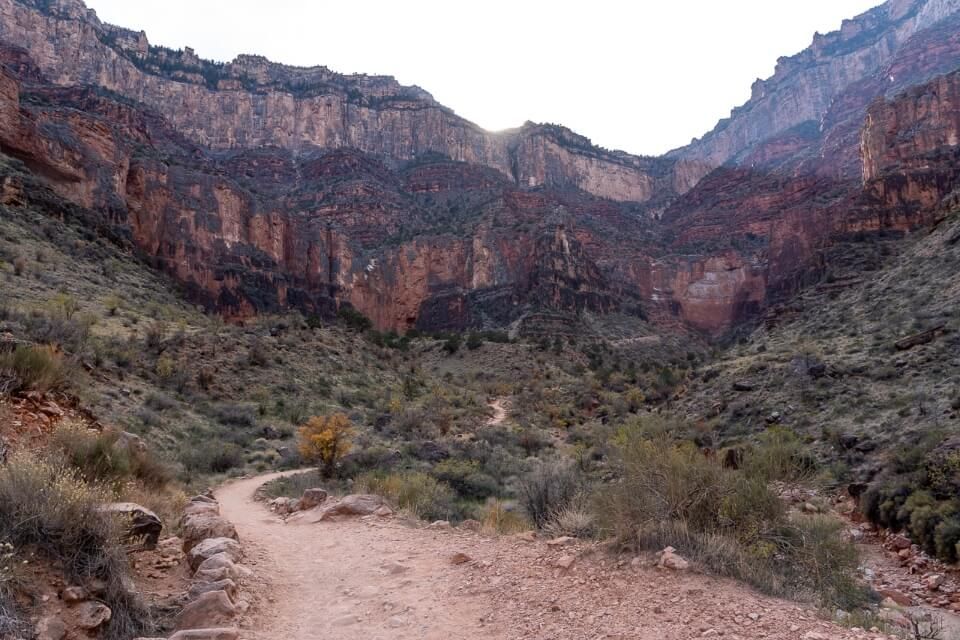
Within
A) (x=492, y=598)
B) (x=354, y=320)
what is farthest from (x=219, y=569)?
(x=354, y=320)

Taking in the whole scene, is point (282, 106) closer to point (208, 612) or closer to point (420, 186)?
point (420, 186)

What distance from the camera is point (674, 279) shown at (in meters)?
94.1

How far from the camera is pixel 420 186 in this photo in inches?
4195

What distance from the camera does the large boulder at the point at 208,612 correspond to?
4.59 m

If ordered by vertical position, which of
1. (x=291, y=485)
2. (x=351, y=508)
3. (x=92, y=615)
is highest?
(x=92, y=615)

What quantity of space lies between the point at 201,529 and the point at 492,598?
3835 millimetres

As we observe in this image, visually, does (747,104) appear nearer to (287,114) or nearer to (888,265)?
(287,114)

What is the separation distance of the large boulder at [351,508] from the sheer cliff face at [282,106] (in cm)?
10957

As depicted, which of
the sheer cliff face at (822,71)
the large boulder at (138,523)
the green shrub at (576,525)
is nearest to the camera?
the large boulder at (138,523)

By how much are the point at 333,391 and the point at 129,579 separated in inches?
1021

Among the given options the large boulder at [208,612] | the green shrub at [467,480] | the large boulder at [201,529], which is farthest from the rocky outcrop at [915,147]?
the large boulder at [208,612]

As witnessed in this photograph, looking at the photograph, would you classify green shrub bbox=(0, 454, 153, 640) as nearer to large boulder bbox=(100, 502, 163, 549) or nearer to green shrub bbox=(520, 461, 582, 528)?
large boulder bbox=(100, 502, 163, 549)

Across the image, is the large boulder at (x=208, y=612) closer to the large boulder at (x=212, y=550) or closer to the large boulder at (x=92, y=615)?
the large boulder at (x=92, y=615)

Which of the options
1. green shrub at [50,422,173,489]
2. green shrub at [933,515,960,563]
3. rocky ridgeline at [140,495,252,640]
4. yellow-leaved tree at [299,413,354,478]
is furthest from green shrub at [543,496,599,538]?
yellow-leaved tree at [299,413,354,478]
